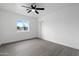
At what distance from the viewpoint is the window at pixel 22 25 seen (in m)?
5.28

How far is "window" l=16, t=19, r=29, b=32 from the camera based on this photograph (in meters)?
5.28

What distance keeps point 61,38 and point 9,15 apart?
3.98 meters

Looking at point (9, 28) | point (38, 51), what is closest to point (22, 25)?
point (9, 28)

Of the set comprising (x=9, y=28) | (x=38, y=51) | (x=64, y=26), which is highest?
(x=64, y=26)

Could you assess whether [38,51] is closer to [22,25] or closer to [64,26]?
[64,26]

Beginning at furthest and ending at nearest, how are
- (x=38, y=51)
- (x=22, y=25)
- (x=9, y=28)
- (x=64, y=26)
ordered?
1. (x=22, y=25)
2. (x=9, y=28)
3. (x=64, y=26)
4. (x=38, y=51)

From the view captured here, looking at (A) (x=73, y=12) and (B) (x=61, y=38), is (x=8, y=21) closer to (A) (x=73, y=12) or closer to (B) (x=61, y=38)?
(B) (x=61, y=38)

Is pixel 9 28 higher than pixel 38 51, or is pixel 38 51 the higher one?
pixel 9 28

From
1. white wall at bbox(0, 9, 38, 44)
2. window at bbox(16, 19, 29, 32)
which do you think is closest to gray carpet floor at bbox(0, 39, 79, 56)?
white wall at bbox(0, 9, 38, 44)

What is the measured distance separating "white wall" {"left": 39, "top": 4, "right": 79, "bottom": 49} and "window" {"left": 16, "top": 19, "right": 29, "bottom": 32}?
78.6 inches

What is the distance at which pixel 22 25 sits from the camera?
566 cm

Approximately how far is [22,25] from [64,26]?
3.53 metres

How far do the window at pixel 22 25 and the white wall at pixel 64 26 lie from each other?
78.6 inches

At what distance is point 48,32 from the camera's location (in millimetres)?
5250
